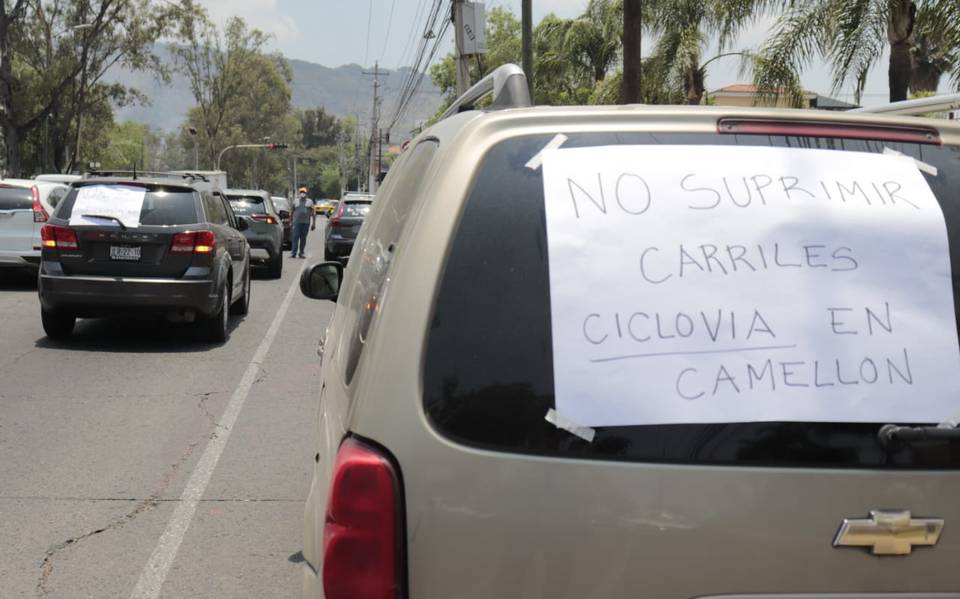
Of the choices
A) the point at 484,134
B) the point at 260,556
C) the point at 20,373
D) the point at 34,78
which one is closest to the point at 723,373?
the point at 484,134

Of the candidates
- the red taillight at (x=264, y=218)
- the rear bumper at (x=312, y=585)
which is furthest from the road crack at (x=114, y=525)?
the red taillight at (x=264, y=218)

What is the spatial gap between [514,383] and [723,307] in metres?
0.46

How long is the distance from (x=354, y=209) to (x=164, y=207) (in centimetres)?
1331

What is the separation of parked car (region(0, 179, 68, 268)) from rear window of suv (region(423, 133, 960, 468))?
14.5 metres

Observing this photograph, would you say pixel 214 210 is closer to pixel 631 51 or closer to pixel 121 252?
pixel 121 252

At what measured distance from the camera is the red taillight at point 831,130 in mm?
2352

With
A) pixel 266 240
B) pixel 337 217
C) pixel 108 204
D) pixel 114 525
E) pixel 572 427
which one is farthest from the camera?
pixel 337 217

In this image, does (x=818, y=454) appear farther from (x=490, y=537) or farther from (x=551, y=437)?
(x=490, y=537)

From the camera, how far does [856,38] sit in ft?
46.2

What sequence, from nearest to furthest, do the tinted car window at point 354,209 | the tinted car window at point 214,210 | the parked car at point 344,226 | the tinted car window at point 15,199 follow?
1. the tinted car window at point 214,210
2. the tinted car window at point 15,199
3. the parked car at point 344,226
4. the tinted car window at point 354,209

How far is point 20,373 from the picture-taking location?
9.13m

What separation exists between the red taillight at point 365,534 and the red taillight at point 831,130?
109cm

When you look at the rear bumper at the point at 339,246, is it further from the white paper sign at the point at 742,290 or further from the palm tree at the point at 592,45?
the white paper sign at the point at 742,290

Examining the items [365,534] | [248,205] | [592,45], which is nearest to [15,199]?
[248,205]
